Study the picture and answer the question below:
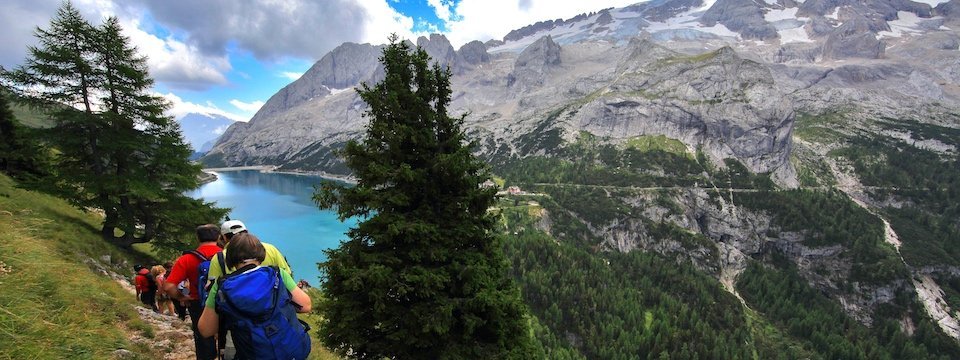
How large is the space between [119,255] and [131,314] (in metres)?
13.1

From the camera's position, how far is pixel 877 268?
150750mm

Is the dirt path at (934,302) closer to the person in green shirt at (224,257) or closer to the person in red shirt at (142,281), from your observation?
the person in green shirt at (224,257)

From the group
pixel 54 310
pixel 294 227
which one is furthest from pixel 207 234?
pixel 294 227

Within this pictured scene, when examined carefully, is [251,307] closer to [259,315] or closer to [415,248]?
[259,315]

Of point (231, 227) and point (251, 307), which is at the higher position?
point (231, 227)

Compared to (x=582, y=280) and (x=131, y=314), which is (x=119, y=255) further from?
(x=582, y=280)

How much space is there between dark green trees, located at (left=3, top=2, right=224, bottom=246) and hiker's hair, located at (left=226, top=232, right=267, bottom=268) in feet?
66.0

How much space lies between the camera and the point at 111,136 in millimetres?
20188

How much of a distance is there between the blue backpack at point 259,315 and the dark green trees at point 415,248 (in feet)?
17.6

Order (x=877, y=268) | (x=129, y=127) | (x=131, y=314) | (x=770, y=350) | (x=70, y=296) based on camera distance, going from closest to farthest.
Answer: (x=70, y=296) < (x=131, y=314) < (x=129, y=127) < (x=770, y=350) < (x=877, y=268)

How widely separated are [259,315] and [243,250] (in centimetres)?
78

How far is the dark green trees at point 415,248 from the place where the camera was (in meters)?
10.9

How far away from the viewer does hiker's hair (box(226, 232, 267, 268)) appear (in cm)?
468

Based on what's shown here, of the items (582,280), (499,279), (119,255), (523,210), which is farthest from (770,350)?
(119,255)
